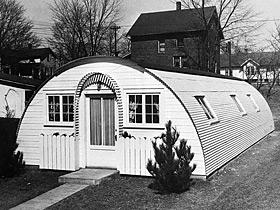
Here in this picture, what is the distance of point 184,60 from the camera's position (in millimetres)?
43031

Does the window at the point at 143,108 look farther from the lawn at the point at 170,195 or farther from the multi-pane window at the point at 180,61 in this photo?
the multi-pane window at the point at 180,61

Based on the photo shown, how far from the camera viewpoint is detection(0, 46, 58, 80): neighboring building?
4725cm

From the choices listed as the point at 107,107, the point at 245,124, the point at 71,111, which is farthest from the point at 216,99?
the point at 71,111

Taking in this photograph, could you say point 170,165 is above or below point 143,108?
below

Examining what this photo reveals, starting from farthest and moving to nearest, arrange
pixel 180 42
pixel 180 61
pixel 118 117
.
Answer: pixel 180 42 < pixel 180 61 < pixel 118 117

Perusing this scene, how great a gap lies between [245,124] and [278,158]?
215 centimetres

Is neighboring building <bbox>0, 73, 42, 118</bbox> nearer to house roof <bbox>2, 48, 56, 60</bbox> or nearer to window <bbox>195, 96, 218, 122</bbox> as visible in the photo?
window <bbox>195, 96, 218, 122</bbox>

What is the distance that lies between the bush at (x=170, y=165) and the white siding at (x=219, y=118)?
1349 mm

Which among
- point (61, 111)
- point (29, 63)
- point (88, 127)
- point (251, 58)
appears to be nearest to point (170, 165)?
point (88, 127)

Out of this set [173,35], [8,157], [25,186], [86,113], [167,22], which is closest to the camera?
[25,186]

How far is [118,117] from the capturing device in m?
11.6

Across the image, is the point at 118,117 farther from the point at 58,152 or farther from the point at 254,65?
the point at 254,65

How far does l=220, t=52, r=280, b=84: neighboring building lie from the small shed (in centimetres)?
3445

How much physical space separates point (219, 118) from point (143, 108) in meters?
2.83
